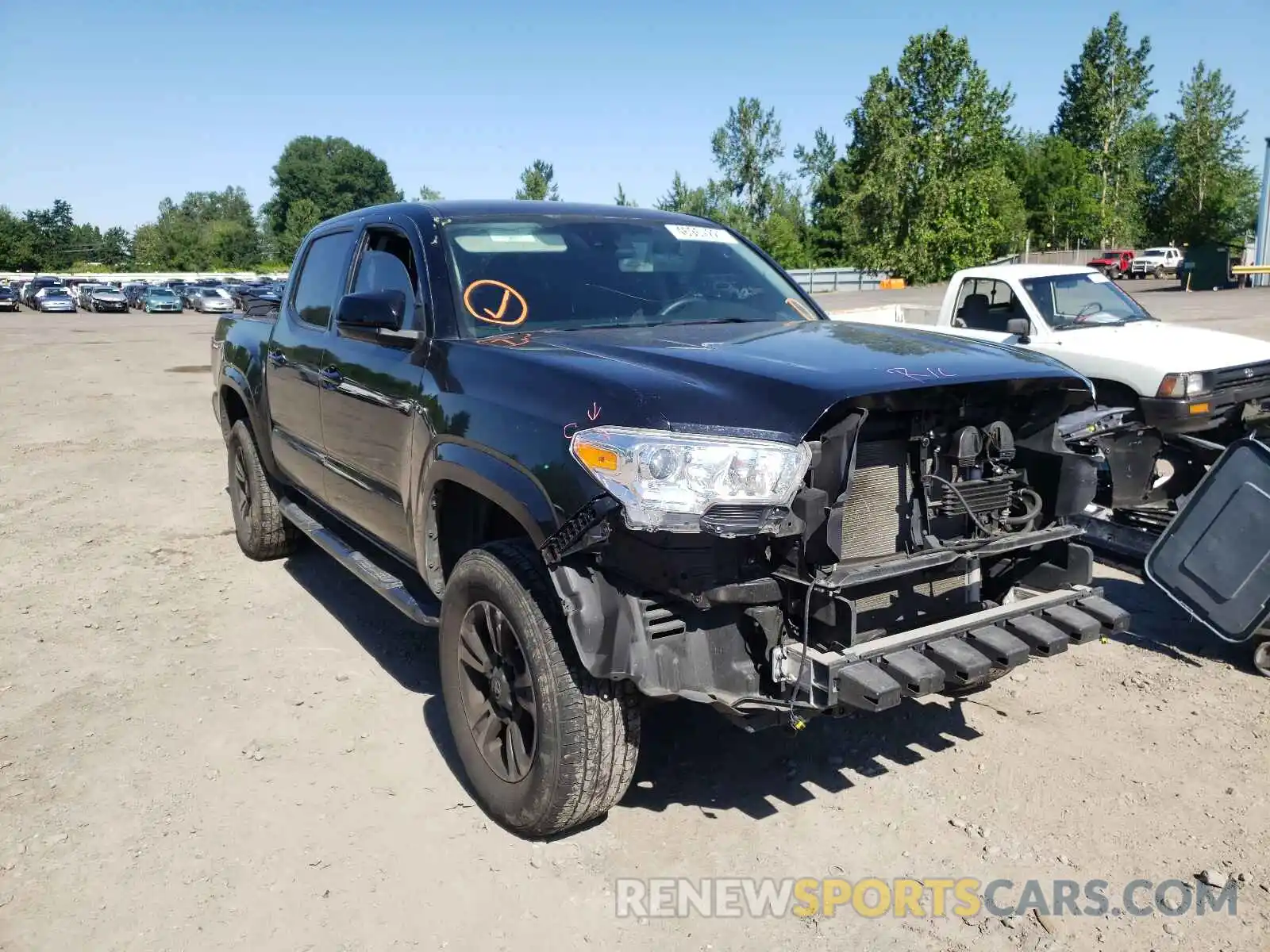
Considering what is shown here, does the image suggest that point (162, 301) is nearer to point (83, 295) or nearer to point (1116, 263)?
point (83, 295)

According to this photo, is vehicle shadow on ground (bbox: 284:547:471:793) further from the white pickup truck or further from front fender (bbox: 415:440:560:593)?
the white pickup truck

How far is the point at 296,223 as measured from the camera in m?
106

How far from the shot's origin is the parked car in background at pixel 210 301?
50.0m

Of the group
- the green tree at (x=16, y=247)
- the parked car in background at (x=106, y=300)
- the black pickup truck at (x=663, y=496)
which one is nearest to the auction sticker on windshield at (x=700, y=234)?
the black pickup truck at (x=663, y=496)

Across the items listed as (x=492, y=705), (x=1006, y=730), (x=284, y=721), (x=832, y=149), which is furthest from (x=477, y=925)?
(x=832, y=149)

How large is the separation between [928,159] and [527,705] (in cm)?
4165

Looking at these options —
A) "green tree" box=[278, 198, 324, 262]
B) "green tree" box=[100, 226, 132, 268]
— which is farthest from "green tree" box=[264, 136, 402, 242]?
"green tree" box=[100, 226, 132, 268]

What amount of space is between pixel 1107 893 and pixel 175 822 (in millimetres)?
3009

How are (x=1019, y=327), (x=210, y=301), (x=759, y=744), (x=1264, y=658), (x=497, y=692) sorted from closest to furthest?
(x=497, y=692)
(x=759, y=744)
(x=1264, y=658)
(x=1019, y=327)
(x=210, y=301)

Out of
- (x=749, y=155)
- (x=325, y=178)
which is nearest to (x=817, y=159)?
(x=749, y=155)

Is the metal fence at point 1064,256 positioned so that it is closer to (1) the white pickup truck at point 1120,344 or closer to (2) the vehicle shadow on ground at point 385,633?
(1) the white pickup truck at point 1120,344

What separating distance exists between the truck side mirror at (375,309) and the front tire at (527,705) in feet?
3.25

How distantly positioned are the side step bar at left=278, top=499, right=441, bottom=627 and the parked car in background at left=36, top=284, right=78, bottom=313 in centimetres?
5286

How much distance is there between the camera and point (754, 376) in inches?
112
